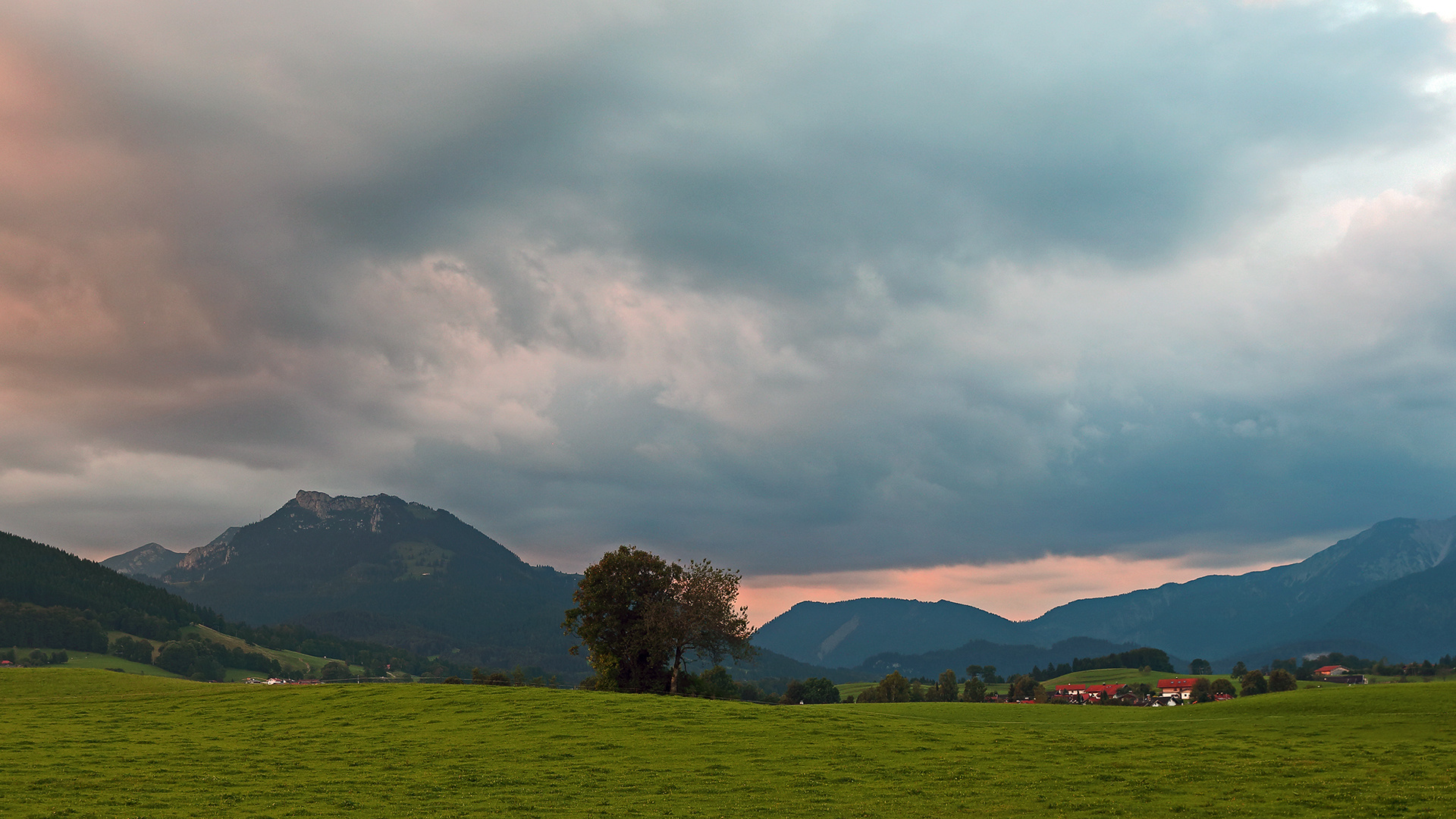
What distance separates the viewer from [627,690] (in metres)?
103

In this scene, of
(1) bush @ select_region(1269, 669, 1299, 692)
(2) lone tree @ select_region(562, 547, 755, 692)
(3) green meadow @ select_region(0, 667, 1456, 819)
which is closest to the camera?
(3) green meadow @ select_region(0, 667, 1456, 819)

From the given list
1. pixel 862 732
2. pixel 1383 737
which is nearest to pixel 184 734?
pixel 862 732

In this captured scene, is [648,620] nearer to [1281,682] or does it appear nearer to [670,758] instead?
[670,758]

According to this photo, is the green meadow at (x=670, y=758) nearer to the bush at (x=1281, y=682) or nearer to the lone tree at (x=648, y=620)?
the lone tree at (x=648, y=620)

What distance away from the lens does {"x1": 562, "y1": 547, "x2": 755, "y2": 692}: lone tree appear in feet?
331

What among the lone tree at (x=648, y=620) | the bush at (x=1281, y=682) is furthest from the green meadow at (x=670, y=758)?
the bush at (x=1281, y=682)

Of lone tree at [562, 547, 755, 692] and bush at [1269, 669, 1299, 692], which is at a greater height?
lone tree at [562, 547, 755, 692]

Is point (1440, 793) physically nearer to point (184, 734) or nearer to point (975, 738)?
point (975, 738)

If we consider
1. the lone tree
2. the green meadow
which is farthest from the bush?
the lone tree

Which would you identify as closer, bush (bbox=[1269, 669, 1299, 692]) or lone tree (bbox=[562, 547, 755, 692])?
lone tree (bbox=[562, 547, 755, 692])

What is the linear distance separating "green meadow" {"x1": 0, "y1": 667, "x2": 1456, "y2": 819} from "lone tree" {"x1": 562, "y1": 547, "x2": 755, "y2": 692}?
22.9 m

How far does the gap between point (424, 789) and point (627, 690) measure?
205 ft

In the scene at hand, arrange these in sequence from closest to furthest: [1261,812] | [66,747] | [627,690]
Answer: [1261,812] < [66,747] < [627,690]

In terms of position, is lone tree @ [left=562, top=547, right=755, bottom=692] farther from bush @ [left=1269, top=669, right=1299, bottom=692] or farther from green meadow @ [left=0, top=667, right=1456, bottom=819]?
bush @ [left=1269, top=669, right=1299, bottom=692]
